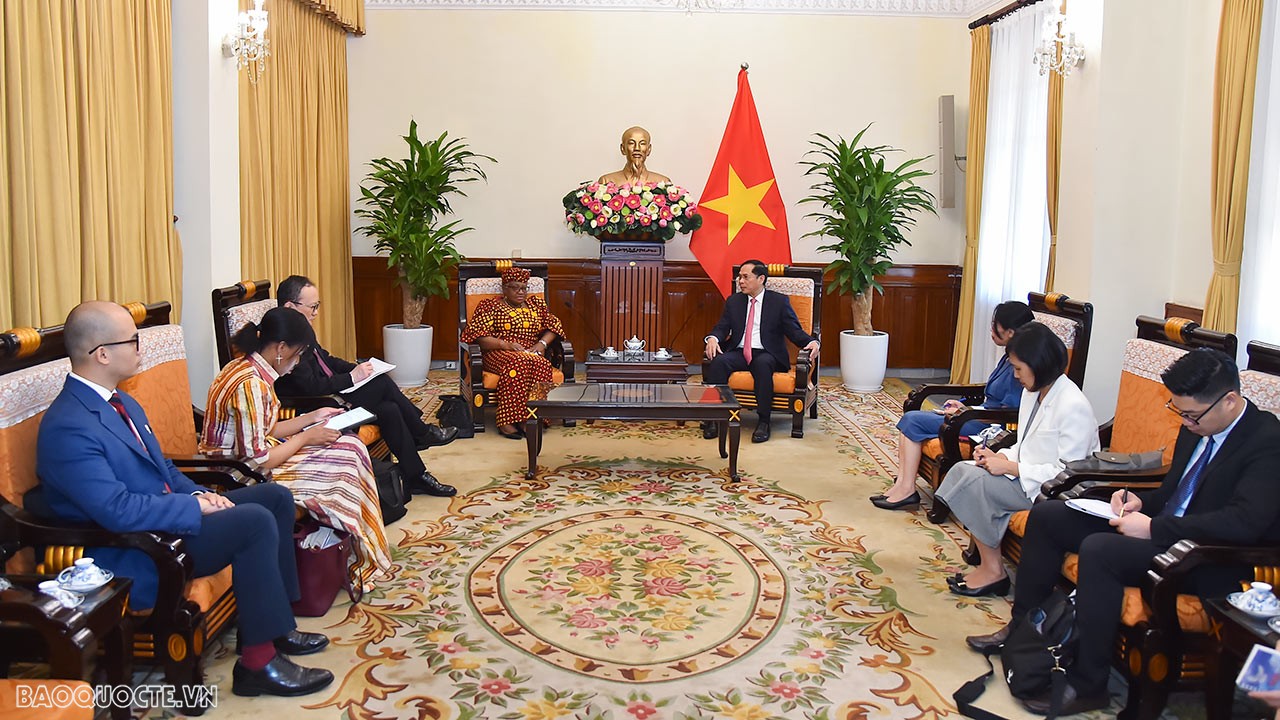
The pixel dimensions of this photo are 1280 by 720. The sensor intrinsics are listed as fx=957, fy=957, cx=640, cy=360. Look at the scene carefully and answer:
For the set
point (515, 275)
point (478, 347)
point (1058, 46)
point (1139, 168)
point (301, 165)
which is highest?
point (1058, 46)

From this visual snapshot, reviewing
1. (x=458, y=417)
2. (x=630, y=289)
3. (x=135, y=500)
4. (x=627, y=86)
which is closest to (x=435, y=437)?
(x=458, y=417)

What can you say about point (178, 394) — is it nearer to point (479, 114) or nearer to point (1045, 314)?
point (1045, 314)

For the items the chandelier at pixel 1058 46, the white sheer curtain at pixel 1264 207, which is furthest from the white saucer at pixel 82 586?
the chandelier at pixel 1058 46

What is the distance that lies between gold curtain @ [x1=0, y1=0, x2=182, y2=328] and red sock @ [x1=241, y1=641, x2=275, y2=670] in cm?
195

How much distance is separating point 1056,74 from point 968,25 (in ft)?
7.15

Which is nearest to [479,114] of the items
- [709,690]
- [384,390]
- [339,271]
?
[339,271]

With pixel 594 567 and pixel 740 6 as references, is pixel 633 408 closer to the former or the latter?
pixel 594 567

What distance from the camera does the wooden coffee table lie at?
5176 millimetres

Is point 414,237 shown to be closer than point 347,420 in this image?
No

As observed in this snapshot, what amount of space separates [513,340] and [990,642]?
402 cm

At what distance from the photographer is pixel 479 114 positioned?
28.4ft

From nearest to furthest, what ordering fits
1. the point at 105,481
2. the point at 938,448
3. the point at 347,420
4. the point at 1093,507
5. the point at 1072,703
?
the point at 105,481 → the point at 1072,703 → the point at 1093,507 → the point at 347,420 → the point at 938,448

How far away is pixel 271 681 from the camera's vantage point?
2.88 meters

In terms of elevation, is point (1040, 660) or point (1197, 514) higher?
point (1197, 514)
